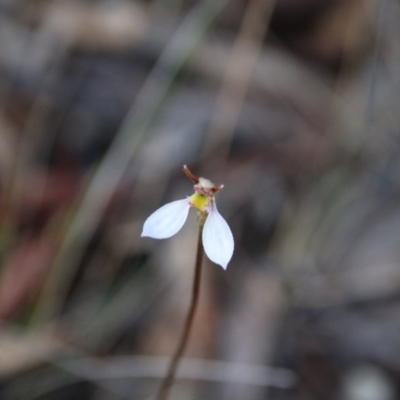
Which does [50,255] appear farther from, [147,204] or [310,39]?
[310,39]

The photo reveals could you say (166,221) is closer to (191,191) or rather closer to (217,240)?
(217,240)

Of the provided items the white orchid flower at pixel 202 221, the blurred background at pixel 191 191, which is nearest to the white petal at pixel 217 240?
the white orchid flower at pixel 202 221

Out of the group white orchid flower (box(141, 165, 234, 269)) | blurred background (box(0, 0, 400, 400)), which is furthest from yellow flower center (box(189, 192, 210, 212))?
blurred background (box(0, 0, 400, 400))

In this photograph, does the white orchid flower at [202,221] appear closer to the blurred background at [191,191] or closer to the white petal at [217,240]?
the white petal at [217,240]

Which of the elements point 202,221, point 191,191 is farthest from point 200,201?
point 191,191

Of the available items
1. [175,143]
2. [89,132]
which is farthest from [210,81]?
[89,132]

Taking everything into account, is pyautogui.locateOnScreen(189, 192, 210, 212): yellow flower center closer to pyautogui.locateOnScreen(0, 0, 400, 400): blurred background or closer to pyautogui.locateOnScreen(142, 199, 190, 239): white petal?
pyautogui.locateOnScreen(142, 199, 190, 239): white petal
